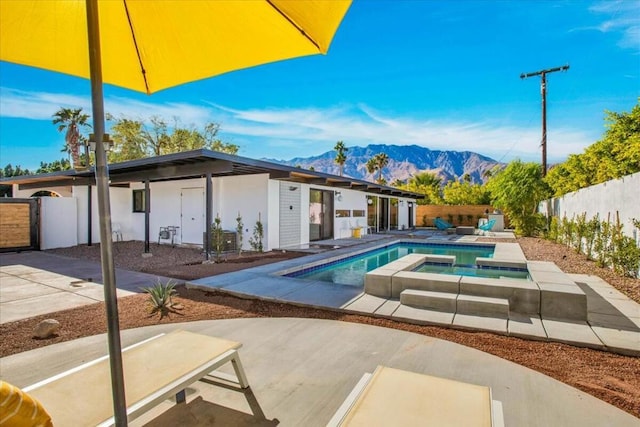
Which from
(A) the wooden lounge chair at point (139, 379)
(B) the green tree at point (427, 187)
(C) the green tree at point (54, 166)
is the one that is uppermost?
(C) the green tree at point (54, 166)

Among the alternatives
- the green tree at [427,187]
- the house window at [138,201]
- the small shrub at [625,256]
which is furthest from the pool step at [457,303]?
the green tree at [427,187]

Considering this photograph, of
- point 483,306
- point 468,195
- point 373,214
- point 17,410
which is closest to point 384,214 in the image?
point 373,214

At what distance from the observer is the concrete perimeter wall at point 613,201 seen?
671cm

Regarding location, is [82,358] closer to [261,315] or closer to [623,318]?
[261,315]

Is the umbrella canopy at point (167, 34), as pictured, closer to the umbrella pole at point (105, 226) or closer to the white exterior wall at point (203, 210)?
the umbrella pole at point (105, 226)

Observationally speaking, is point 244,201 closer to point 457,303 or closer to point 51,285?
point 51,285

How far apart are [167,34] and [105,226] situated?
4.93 ft

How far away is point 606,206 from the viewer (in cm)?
841

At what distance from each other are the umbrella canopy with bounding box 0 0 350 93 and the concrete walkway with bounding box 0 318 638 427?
2.55 m

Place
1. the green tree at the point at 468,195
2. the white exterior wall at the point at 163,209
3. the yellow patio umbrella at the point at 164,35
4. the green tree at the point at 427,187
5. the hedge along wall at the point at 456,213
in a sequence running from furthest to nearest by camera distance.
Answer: the green tree at the point at 427,187 → the green tree at the point at 468,195 → the hedge along wall at the point at 456,213 → the white exterior wall at the point at 163,209 → the yellow patio umbrella at the point at 164,35

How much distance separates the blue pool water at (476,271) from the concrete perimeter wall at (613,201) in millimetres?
2299

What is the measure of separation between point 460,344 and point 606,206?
765cm

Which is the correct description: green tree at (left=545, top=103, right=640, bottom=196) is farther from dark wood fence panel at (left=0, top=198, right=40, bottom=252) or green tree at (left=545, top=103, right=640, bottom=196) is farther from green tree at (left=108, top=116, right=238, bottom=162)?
green tree at (left=108, top=116, right=238, bottom=162)

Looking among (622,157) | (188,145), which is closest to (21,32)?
(622,157)
